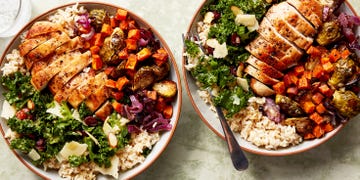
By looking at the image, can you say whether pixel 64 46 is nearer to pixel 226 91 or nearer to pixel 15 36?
pixel 15 36

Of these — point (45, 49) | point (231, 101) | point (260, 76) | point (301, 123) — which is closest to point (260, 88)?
point (260, 76)

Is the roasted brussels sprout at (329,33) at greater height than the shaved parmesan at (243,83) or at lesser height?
greater

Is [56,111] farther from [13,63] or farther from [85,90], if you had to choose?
[13,63]

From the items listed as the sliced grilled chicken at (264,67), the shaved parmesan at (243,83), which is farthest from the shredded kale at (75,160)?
the sliced grilled chicken at (264,67)

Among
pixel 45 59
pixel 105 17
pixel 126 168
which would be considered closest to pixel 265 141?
pixel 126 168

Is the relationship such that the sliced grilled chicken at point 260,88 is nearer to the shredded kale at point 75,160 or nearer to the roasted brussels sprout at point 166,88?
the roasted brussels sprout at point 166,88

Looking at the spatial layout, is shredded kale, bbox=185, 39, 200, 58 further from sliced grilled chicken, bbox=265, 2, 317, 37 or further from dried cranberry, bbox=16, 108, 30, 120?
dried cranberry, bbox=16, 108, 30, 120
